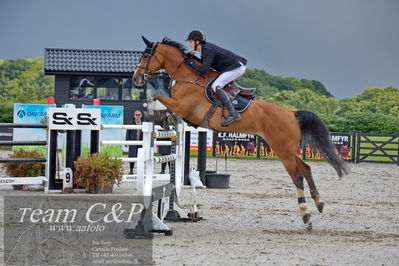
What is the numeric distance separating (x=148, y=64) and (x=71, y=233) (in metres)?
2.68

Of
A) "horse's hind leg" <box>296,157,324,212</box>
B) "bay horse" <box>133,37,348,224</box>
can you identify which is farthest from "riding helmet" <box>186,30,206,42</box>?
"horse's hind leg" <box>296,157,324,212</box>

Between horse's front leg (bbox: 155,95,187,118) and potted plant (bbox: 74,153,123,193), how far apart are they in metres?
3.17

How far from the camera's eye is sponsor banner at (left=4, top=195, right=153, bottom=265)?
6.12 m

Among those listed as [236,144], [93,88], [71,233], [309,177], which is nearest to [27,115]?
[93,88]

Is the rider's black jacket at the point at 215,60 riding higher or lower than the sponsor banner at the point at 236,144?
higher

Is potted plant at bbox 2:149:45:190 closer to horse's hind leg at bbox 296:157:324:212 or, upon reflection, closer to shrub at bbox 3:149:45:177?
shrub at bbox 3:149:45:177

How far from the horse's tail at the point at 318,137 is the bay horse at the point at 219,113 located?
1 cm

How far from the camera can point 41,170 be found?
40.2 ft

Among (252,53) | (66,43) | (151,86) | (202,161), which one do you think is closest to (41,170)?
(202,161)

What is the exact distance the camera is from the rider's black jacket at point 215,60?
8.64 m

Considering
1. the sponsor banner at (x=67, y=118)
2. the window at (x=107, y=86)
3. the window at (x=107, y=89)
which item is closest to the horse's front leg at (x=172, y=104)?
the sponsor banner at (x=67, y=118)

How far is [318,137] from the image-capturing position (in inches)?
365

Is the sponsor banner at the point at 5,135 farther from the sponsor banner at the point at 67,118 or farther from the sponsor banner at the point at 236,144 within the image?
the sponsor banner at the point at 67,118

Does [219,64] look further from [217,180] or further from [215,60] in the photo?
[217,180]
